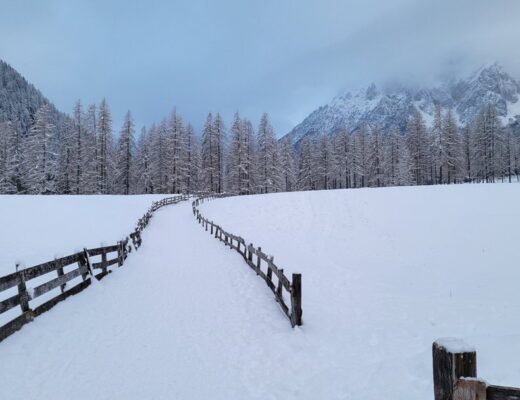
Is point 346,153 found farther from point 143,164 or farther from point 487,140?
point 143,164

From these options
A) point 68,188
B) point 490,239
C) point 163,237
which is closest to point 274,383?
point 490,239

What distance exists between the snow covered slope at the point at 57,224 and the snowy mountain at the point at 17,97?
15152 centimetres

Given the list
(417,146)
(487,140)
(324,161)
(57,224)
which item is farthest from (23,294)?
(487,140)

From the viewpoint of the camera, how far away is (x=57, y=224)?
27359 millimetres

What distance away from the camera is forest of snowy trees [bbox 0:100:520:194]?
54.3 metres

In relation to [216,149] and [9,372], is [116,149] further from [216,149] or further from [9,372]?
[9,372]

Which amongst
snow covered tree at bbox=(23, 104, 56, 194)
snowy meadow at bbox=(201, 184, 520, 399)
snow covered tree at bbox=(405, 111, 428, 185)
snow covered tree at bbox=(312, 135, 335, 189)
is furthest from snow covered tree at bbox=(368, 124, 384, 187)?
snow covered tree at bbox=(23, 104, 56, 194)

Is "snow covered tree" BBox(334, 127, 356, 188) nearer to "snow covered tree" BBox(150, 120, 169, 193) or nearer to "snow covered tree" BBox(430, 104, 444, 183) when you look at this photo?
"snow covered tree" BBox(430, 104, 444, 183)

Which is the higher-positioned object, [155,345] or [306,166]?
[306,166]

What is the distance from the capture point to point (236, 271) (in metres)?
13.7

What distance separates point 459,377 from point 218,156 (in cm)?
6111

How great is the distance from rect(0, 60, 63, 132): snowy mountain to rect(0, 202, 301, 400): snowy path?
185027mm

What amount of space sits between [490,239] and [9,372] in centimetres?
1768

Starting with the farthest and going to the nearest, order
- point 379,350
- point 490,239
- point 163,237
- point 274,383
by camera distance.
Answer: point 163,237
point 490,239
point 379,350
point 274,383
